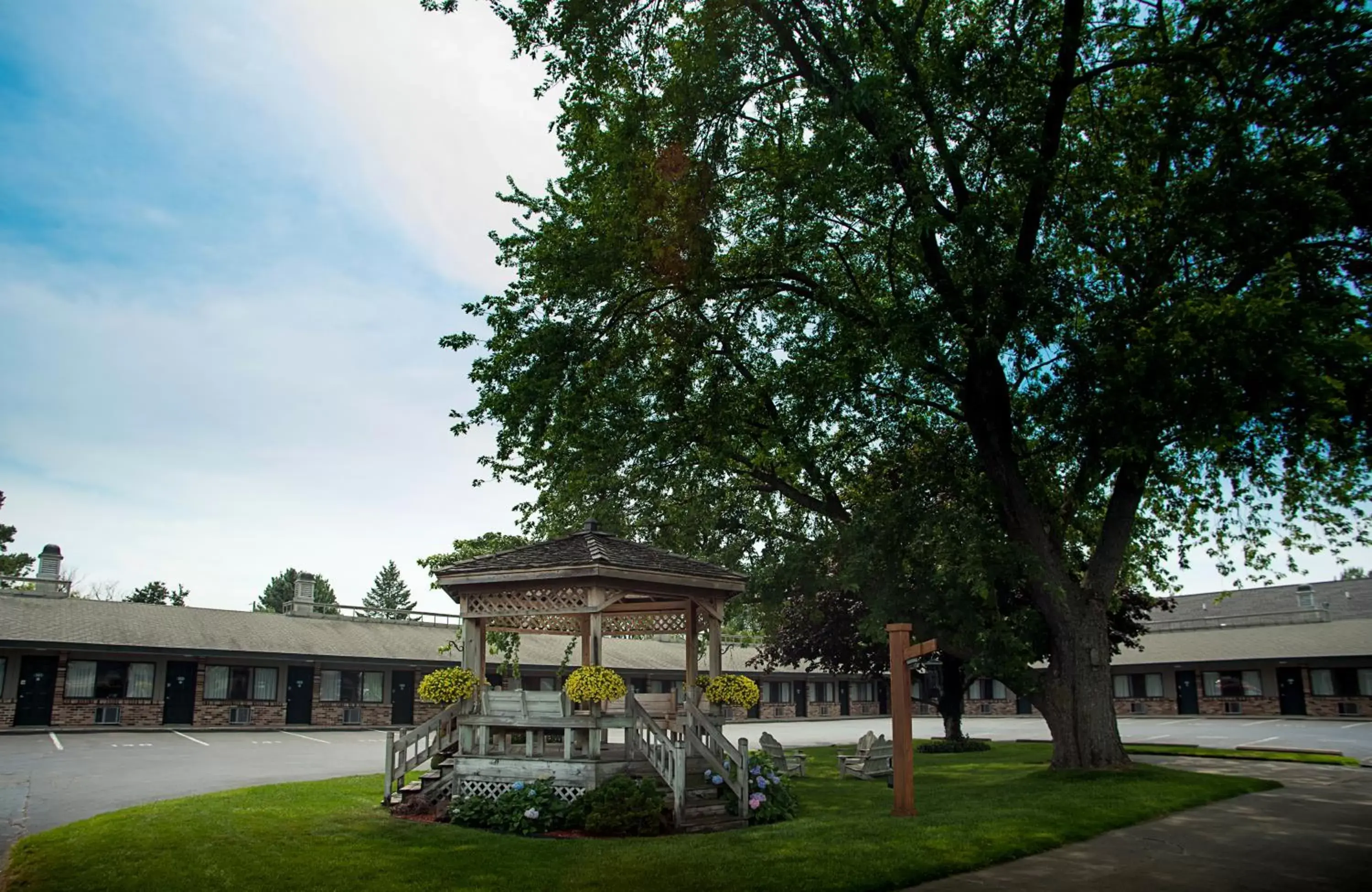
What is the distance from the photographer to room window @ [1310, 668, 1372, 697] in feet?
145

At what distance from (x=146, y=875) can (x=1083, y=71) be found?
19.8m

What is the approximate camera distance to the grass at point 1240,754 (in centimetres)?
2230

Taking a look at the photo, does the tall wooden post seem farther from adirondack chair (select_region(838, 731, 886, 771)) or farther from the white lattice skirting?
adirondack chair (select_region(838, 731, 886, 771))

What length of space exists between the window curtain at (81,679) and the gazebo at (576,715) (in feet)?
88.6

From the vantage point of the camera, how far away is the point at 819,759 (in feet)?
90.9

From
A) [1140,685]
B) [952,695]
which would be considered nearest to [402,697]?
[952,695]

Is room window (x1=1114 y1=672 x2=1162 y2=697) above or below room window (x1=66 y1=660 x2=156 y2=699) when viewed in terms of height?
below

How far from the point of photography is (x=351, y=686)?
42.8 meters

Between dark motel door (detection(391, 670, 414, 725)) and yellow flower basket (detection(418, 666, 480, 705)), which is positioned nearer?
yellow flower basket (detection(418, 666, 480, 705))

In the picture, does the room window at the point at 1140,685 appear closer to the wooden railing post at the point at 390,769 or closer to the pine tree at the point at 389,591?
the wooden railing post at the point at 390,769

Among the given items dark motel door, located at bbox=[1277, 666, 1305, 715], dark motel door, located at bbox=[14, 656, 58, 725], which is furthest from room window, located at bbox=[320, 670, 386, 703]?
dark motel door, located at bbox=[1277, 666, 1305, 715]

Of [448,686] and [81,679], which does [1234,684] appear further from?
[81,679]

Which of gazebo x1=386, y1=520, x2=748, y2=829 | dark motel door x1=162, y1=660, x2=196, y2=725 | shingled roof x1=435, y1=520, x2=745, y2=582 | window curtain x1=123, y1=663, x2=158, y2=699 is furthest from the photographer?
dark motel door x1=162, y1=660, x2=196, y2=725

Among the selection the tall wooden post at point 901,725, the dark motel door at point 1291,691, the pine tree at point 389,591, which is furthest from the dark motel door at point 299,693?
the pine tree at point 389,591
